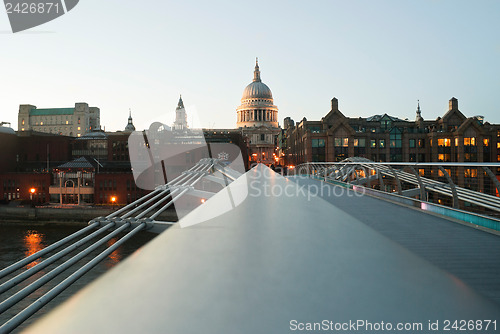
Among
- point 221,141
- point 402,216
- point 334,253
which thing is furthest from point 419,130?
point 334,253

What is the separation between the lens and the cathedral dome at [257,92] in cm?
14638

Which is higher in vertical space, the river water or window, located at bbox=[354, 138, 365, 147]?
window, located at bbox=[354, 138, 365, 147]

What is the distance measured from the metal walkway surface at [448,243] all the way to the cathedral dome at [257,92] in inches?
5584

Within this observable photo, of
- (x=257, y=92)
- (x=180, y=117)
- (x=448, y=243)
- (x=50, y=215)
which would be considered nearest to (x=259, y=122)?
(x=257, y=92)

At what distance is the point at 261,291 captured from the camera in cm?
294

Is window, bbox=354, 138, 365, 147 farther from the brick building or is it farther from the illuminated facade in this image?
the illuminated facade

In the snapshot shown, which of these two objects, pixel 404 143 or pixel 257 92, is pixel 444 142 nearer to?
pixel 404 143

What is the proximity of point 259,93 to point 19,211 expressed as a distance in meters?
114

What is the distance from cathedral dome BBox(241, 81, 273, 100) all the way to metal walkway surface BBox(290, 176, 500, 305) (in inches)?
5584

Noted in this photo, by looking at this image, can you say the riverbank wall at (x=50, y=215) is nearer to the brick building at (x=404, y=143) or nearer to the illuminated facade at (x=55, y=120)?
the brick building at (x=404, y=143)

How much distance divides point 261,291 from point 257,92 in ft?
485

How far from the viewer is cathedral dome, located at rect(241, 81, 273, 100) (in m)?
146

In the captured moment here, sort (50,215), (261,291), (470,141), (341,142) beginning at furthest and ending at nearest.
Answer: (341,142)
(470,141)
(50,215)
(261,291)

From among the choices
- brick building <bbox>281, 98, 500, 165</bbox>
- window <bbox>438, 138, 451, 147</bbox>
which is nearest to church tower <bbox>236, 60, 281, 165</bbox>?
brick building <bbox>281, 98, 500, 165</bbox>
